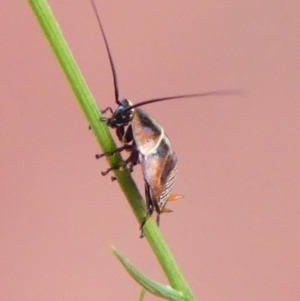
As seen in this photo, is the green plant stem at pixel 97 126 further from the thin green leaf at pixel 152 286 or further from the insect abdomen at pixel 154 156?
the insect abdomen at pixel 154 156

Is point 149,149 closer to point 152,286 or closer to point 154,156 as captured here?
point 154,156

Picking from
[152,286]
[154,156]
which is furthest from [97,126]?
[154,156]

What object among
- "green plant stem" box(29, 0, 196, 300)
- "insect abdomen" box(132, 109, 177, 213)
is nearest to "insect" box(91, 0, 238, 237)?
"insect abdomen" box(132, 109, 177, 213)

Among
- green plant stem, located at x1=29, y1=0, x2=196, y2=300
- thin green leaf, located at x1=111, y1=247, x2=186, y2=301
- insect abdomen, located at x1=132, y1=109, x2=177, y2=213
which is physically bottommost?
thin green leaf, located at x1=111, y1=247, x2=186, y2=301

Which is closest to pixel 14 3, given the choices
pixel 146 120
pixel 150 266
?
pixel 150 266

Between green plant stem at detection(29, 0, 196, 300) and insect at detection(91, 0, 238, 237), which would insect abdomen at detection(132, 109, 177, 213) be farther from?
green plant stem at detection(29, 0, 196, 300)

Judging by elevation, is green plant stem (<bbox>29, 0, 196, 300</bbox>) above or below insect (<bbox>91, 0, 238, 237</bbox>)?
below

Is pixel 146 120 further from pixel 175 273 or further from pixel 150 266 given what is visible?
pixel 150 266

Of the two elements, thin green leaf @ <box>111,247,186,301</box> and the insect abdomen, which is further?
the insect abdomen
